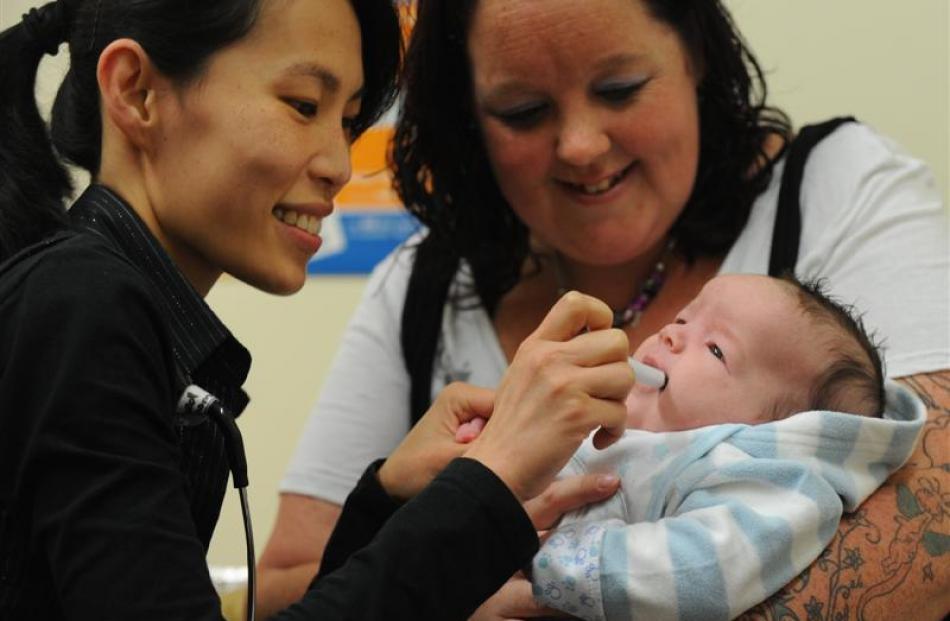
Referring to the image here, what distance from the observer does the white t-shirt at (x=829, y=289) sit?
1581mm

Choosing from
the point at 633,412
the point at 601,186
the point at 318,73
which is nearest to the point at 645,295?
the point at 601,186

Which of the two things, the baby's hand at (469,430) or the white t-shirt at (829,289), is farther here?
the white t-shirt at (829,289)

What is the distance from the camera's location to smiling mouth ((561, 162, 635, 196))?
172 centimetres

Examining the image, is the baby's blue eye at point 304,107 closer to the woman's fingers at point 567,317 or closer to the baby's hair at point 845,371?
the woman's fingers at point 567,317

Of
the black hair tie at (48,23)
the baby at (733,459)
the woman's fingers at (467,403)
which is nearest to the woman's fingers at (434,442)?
the woman's fingers at (467,403)

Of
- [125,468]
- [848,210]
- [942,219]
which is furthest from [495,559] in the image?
[942,219]

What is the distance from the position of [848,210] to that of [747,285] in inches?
15.4

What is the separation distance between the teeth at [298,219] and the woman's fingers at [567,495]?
366mm

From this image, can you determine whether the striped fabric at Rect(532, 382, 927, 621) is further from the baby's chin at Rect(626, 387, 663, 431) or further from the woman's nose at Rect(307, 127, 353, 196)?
the woman's nose at Rect(307, 127, 353, 196)

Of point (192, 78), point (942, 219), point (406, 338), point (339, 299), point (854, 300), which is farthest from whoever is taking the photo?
point (339, 299)

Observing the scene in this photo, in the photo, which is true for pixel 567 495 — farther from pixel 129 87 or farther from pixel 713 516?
pixel 129 87

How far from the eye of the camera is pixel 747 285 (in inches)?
54.1

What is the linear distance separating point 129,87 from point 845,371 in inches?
30.6

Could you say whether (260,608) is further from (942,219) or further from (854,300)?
(942,219)
